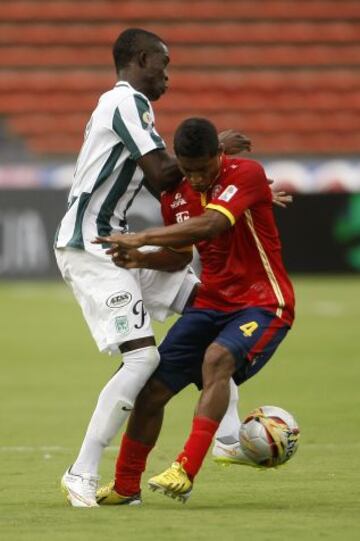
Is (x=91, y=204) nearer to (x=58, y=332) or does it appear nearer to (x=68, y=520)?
(x=68, y=520)

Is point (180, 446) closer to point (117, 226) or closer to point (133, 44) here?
point (117, 226)

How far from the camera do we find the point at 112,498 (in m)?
6.70

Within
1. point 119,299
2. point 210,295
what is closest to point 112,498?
point 119,299

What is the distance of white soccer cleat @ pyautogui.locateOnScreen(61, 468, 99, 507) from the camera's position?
646 cm

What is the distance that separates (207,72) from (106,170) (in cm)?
1884

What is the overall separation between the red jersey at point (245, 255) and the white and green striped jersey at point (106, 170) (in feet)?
0.77

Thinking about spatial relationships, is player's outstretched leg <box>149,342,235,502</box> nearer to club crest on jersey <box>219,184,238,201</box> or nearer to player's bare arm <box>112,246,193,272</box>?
player's bare arm <box>112,246,193,272</box>

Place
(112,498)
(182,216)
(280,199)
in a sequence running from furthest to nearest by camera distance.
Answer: (280,199) → (182,216) → (112,498)

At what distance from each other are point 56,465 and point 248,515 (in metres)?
1.93

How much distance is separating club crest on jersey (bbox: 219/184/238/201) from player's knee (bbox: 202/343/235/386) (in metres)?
0.66

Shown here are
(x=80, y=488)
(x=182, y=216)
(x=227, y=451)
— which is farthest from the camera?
(x=227, y=451)

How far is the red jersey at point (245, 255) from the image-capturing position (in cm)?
659

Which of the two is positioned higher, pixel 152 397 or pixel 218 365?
pixel 218 365

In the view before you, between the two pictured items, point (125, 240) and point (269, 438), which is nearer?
point (125, 240)
